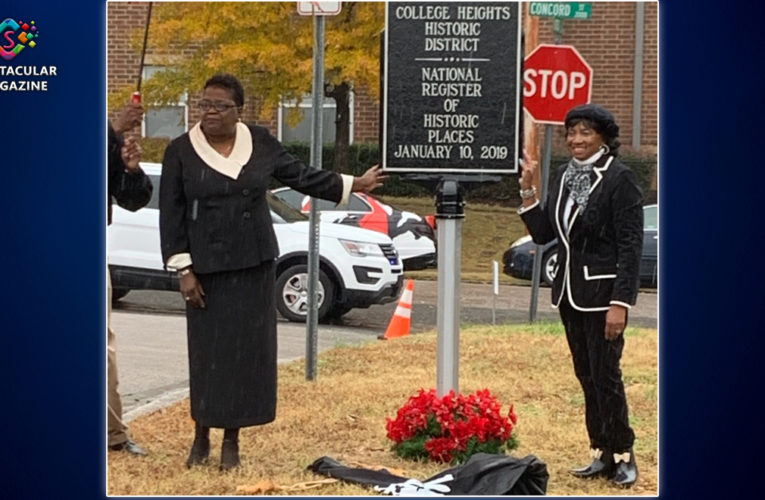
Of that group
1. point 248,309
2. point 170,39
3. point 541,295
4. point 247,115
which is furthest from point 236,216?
point 541,295

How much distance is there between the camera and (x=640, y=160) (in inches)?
308

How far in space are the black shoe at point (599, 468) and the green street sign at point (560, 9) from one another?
2.17 m

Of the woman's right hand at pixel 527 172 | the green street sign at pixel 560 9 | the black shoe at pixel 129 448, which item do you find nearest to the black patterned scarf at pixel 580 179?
the woman's right hand at pixel 527 172

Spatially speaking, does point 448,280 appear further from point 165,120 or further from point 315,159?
point 165,120

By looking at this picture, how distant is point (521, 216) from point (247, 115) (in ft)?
5.38

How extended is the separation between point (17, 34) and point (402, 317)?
300 centimetres

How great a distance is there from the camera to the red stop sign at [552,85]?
8.12 metres

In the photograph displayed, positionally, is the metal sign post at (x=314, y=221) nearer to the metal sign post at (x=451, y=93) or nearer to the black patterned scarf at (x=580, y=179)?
the metal sign post at (x=451, y=93)

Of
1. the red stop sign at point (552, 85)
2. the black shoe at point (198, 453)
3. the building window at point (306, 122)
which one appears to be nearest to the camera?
the black shoe at point (198, 453)

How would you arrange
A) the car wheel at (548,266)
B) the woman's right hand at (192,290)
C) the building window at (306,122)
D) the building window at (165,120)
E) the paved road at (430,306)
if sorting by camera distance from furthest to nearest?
the car wheel at (548,266) < the building window at (306,122) < the paved road at (430,306) < the building window at (165,120) < the woman's right hand at (192,290)

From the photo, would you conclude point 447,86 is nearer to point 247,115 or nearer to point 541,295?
point 247,115

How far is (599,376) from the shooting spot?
297 inches

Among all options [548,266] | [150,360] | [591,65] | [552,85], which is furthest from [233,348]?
[591,65]

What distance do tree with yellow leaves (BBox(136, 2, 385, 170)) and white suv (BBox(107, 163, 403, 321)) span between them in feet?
1.61
